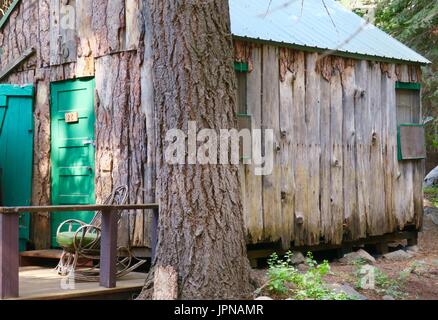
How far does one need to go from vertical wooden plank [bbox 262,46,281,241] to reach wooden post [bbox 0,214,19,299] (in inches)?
151

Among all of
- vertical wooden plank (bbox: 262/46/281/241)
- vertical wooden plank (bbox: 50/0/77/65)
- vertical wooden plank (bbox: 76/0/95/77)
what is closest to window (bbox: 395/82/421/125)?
vertical wooden plank (bbox: 262/46/281/241)

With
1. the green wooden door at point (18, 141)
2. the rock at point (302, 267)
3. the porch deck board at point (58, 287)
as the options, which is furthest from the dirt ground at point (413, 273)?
the green wooden door at point (18, 141)

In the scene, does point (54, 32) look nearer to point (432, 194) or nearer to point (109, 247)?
point (109, 247)

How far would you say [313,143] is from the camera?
10375 millimetres

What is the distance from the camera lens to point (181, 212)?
21.5 ft

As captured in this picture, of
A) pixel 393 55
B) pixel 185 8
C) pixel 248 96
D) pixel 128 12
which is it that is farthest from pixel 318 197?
pixel 185 8

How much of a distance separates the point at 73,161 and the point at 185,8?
3.82 m

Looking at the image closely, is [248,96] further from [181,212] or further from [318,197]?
[181,212]

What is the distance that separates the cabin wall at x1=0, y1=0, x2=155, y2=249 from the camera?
29.2 ft

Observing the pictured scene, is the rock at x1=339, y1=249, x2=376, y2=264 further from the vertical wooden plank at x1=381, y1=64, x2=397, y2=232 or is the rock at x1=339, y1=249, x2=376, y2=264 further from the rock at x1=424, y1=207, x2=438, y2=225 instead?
the rock at x1=424, y1=207, x2=438, y2=225

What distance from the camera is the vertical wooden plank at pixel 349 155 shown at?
35.5 feet

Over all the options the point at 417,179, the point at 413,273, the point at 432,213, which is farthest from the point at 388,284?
the point at 432,213

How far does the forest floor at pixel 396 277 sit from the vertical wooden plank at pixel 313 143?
624 millimetres

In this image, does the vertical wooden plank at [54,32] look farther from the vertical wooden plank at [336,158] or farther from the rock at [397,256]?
the rock at [397,256]
